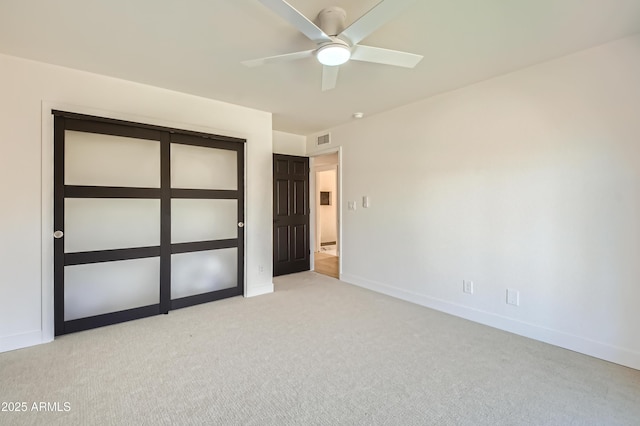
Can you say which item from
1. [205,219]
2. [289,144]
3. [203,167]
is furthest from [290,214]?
[203,167]

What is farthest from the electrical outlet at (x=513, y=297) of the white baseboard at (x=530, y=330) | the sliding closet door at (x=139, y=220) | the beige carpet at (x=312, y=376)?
the sliding closet door at (x=139, y=220)

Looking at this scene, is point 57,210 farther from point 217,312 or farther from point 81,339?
point 217,312

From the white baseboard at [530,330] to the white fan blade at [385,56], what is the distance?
2.61 meters

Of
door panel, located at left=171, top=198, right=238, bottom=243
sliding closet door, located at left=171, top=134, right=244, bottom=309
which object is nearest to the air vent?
sliding closet door, located at left=171, top=134, right=244, bottom=309

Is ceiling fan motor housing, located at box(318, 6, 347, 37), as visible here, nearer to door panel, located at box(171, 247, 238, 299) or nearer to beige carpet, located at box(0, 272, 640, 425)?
beige carpet, located at box(0, 272, 640, 425)

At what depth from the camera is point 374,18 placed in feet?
5.37

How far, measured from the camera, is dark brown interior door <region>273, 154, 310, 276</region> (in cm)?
506

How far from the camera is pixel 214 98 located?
142 inches

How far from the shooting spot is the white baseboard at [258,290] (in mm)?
3918

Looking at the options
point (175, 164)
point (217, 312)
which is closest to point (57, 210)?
point (175, 164)

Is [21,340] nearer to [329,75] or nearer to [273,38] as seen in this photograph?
[273,38]

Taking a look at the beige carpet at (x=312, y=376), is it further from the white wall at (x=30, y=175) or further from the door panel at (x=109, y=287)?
the white wall at (x=30, y=175)

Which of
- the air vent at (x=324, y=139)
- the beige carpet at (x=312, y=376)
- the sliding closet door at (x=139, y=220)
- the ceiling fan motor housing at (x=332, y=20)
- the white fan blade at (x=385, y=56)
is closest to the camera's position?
the beige carpet at (x=312, y=376)

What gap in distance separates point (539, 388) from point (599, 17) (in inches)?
102
